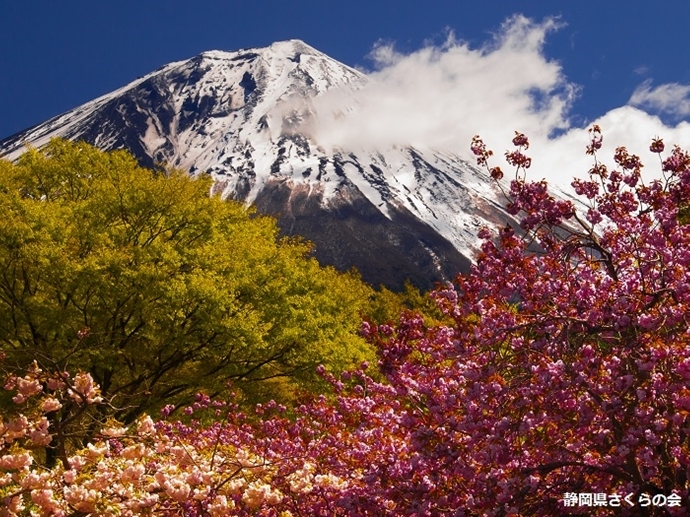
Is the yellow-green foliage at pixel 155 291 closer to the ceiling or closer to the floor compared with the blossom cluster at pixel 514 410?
closer to the ceiling

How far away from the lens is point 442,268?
193m

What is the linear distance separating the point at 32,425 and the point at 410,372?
395 cm

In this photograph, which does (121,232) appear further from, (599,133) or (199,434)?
(599,133)

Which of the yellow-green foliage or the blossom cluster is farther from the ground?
the yellow-green foliage

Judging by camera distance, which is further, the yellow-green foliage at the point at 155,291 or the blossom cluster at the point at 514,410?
the yellow-green foliage at the point at 155,291

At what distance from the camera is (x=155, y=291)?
14.8 meters

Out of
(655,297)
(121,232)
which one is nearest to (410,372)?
(655,297)

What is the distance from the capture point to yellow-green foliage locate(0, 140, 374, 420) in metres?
14.7

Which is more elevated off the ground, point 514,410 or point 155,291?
point 155,291

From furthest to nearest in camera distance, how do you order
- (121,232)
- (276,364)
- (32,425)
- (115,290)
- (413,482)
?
(276,364), (121,232), (115,290), (413,482), (32,425)

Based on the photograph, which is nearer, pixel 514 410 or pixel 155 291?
pixel 514 410

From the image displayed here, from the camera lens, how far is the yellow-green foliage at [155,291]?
48.2ft

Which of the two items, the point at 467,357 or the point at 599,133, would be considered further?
the point at 599,133

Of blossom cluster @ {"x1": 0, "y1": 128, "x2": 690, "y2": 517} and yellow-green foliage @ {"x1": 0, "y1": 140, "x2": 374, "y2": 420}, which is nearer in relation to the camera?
blossom cluster @ {"x1": 0, "y1": 128, "x2": 690, "y2": 517}
